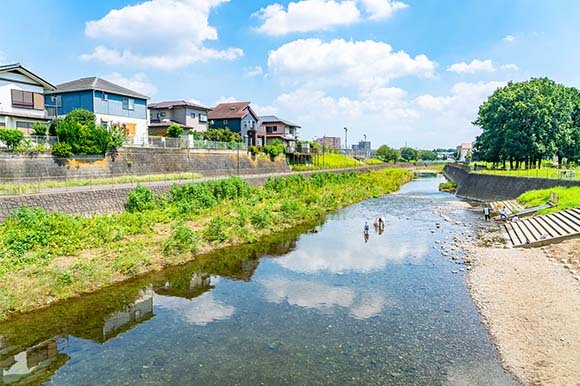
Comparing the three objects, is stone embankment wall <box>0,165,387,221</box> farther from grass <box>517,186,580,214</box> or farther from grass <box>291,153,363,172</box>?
grass <box>291,153,363,172</box>

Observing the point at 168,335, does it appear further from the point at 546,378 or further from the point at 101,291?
Answer: the point at 546,378

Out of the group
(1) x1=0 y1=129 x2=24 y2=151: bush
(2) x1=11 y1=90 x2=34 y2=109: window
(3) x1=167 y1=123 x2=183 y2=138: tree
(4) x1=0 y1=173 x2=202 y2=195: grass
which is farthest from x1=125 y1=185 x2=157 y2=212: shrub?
(3) x1=167 y1=123 x2=183 y2=138: tree

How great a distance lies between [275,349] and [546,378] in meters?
7.39

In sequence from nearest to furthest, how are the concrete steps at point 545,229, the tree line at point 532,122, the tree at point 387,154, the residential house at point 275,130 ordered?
the concrete steps at point 545,229
the tree line at point 532,122
the residential house at point 275,130
the tree at point 387,154

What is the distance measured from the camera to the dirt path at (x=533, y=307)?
10276 millimetres

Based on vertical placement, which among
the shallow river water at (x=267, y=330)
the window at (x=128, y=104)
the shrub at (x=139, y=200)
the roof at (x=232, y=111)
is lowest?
the shallow river water at (x=267, y=330)

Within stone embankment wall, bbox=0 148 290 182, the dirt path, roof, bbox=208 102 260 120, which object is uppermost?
roof, bbox=208 102 260 120

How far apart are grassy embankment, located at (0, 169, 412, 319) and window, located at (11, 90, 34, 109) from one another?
18.3 meters

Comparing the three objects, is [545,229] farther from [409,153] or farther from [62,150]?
[409,153]

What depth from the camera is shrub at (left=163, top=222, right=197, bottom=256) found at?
66.3 ft

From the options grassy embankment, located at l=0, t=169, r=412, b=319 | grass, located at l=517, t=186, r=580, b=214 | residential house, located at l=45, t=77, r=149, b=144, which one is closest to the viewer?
grassy embankment, located at l=0, t=169, r=412, b=319

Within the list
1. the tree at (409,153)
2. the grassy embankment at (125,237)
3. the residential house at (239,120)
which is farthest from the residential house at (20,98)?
the tree at (409,153)

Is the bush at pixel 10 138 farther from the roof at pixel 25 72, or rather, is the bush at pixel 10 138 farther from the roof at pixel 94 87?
the roof at pixel 94 87

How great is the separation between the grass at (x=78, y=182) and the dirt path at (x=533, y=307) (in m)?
25.4
